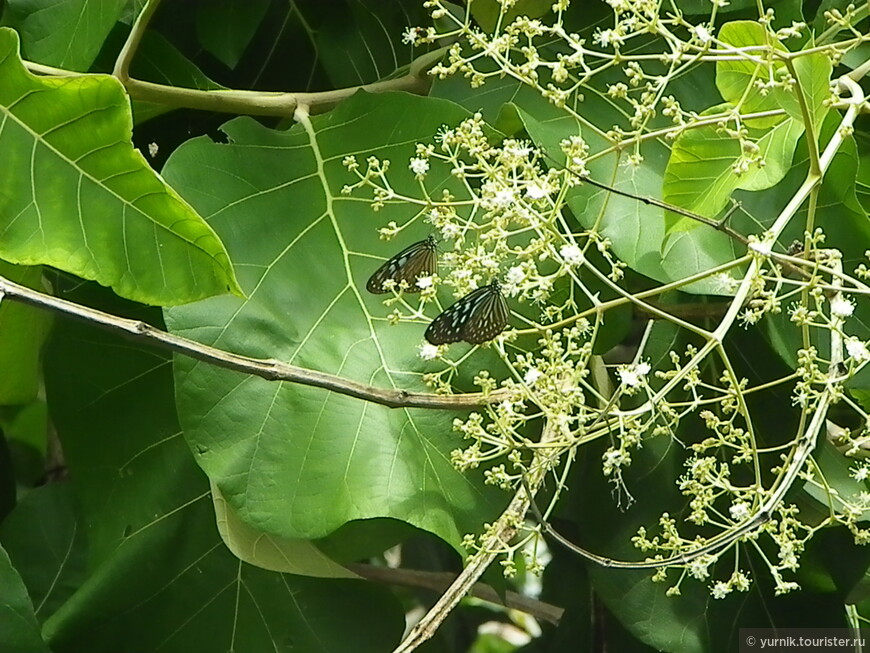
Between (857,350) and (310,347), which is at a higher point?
(857,350)

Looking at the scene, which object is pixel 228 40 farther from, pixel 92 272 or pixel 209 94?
pixel 92 272

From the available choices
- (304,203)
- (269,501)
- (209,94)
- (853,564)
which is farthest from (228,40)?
(853,564)

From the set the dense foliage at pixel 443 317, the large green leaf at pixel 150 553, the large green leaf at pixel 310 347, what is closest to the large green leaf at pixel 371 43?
the dense foliage at pixel 443 317

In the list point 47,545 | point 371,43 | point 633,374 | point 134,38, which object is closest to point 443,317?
point 633,374

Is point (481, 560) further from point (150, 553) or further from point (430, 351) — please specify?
point (150, 553)

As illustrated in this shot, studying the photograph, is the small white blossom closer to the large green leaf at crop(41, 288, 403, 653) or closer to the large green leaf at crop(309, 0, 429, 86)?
the large green leaf at crop(41, 288, 403, 653)

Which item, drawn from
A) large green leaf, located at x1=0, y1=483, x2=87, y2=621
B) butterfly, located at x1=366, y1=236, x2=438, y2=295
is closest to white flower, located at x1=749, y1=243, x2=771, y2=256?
butterfly, located at x1=366, y1=236, x2=438, y2=295
